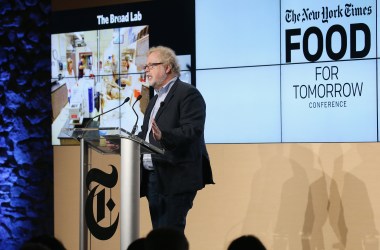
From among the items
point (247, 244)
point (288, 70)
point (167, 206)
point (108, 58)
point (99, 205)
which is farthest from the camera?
point (108, 58)

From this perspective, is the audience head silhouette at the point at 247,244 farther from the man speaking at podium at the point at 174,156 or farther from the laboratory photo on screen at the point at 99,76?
the laboratory photo on screen at the point at 99,76

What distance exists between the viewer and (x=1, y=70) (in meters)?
6.38

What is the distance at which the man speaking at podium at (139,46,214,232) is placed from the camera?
3691mm

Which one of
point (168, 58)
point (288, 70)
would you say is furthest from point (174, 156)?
point (288, 70)

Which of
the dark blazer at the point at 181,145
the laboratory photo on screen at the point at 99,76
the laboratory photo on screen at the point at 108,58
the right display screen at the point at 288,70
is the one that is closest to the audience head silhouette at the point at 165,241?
the dark blazer at the point at 181,145

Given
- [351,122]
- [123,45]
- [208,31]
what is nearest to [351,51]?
[351,122]

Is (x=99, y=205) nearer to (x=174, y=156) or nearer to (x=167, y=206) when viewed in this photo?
(x=167, y=206)

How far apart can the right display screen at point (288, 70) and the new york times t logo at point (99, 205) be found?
1817 mm

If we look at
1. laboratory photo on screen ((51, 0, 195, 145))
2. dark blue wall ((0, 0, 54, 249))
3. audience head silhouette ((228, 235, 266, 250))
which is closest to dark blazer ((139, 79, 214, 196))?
audience head silhouette ((228, 235, 266, 250))

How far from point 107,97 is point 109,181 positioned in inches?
86.0

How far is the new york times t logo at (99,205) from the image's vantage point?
3578 millimetres

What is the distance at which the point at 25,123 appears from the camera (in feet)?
20.8

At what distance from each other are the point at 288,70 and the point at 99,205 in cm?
209

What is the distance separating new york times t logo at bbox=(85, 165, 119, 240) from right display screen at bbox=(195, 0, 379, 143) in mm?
1817
